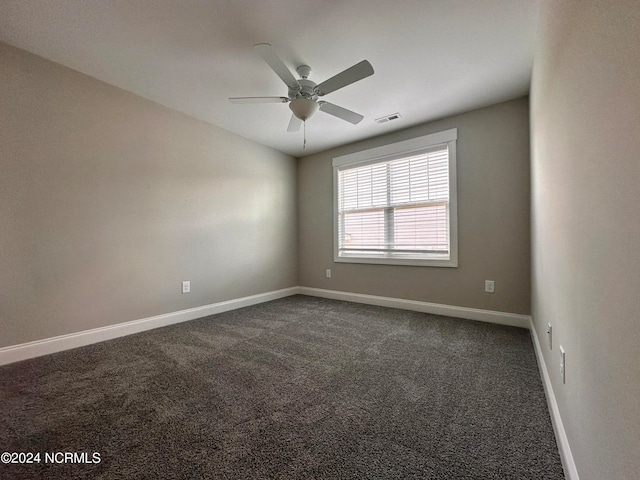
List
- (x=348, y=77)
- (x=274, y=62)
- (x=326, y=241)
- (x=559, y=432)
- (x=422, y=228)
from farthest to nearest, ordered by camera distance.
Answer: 1. (x=326, y=241)
2. (x=422, y=228)
3. (x=348, y=77)
4. (x=274, y=62)
5. (x=559, y=432)

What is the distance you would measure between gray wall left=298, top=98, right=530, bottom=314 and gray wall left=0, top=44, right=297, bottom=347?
221 centimetres

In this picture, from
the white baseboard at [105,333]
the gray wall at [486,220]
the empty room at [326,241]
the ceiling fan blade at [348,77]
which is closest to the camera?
the empty room at [326,241]

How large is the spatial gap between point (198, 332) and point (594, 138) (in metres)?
2.97

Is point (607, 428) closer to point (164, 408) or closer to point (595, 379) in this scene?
point (595, 379)

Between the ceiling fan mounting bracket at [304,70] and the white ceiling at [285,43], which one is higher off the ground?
the white ceiling at [285,43]

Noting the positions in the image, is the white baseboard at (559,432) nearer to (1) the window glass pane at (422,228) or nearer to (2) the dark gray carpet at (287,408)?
(2) the dark gray carpet at (287,408)

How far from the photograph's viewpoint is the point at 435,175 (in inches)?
128

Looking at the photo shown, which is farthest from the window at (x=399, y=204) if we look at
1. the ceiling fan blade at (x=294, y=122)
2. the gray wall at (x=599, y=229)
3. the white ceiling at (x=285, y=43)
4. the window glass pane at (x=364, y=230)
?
the gray wall at (x=599, y=229)

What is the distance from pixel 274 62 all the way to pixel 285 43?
0.92 feet

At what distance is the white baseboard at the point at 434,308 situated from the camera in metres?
2.73

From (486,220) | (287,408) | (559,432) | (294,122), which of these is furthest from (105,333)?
(486,220)

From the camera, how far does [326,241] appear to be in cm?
424

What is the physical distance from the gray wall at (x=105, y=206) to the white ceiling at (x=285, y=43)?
325 millimetres

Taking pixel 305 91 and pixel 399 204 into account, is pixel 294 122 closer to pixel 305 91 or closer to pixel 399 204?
pixel 305 91
